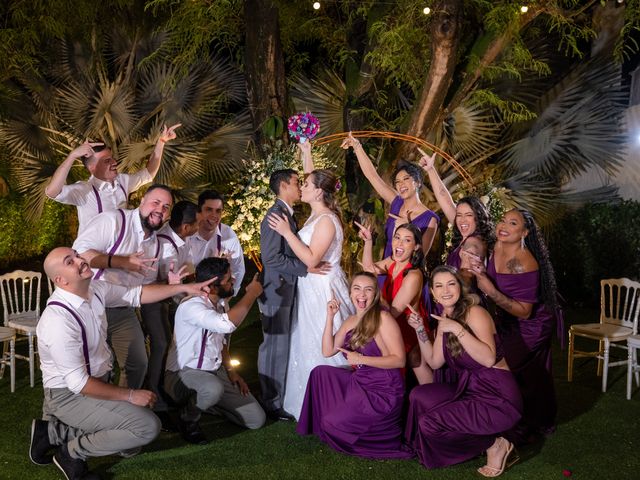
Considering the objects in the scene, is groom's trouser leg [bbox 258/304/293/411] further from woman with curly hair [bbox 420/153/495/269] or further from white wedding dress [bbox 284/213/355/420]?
woman with curly hair [bbox 420/153/495/269]

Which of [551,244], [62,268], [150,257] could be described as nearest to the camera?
[62,268]

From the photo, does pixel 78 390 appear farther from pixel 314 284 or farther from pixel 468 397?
pixel 468 397

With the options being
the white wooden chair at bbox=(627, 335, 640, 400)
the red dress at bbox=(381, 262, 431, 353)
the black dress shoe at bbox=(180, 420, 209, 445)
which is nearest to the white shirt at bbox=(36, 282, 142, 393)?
the black dress shoe at bbox=(180, 420, 209, 445)

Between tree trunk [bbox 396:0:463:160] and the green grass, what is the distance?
3.34m

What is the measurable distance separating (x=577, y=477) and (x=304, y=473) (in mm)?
1576

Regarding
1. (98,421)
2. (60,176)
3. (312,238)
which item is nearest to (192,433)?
(98,421)

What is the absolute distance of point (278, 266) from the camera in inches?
202

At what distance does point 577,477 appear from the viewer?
14.5 feet

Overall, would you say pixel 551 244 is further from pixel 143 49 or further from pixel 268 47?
pixel 143 49

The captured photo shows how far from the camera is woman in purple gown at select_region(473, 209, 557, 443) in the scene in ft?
16.6

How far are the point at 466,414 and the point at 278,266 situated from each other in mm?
1585

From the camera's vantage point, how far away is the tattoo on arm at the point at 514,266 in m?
5.12

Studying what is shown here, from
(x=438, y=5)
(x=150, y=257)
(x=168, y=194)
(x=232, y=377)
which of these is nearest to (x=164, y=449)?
(x=232, y=377)

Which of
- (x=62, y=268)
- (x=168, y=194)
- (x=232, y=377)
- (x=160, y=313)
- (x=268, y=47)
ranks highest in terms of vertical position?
(x=268, y=47)
